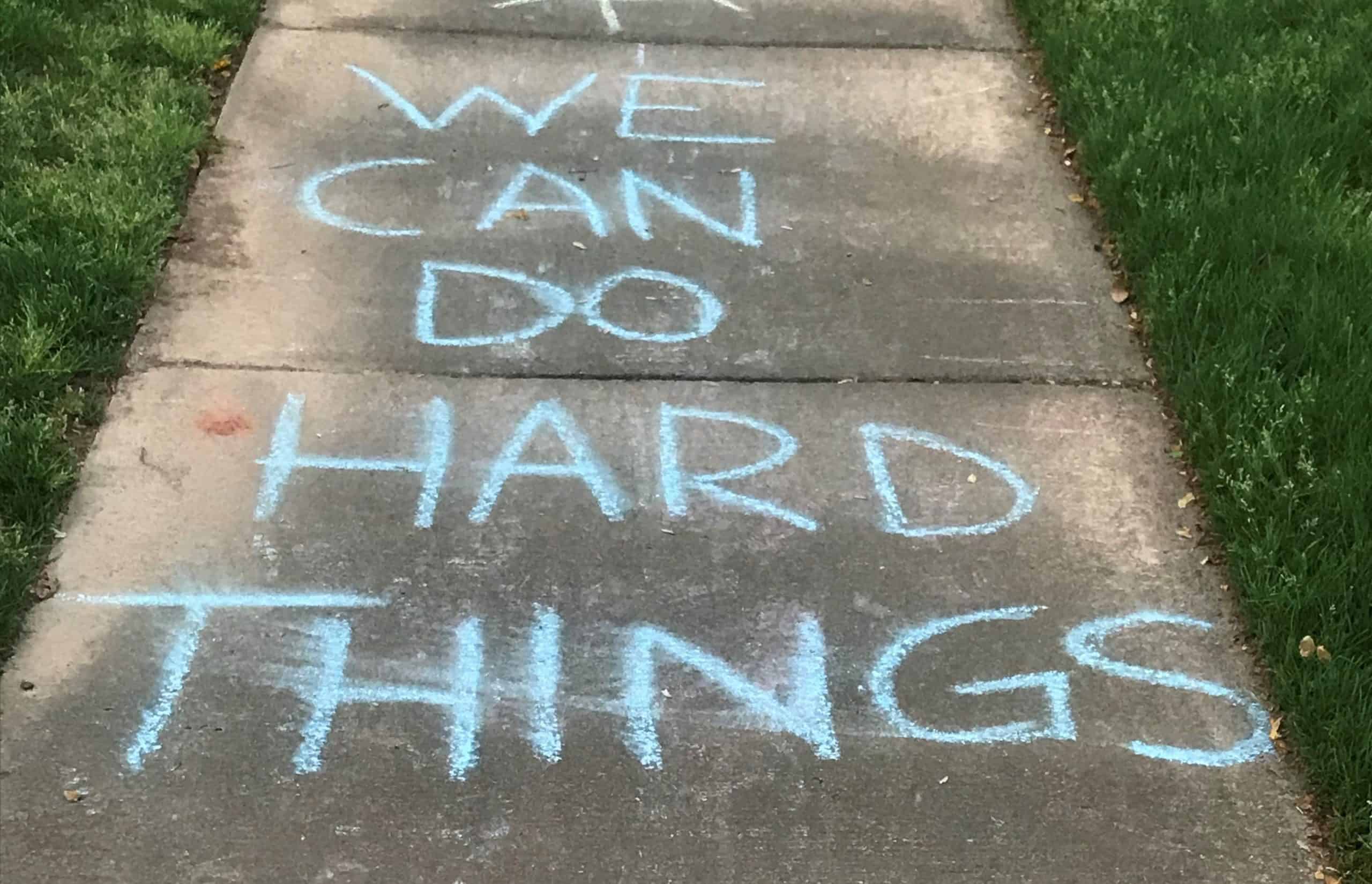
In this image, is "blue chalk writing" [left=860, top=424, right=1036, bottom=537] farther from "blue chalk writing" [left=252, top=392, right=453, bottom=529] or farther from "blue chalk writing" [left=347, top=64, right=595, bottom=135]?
"blue chalk writing" [left=347, top=64, right=595, bottom=135]

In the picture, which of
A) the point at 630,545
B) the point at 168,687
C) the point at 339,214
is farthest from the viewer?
Result: the point at 339,214

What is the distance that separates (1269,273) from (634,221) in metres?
1.76

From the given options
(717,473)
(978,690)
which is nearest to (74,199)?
(717,473)

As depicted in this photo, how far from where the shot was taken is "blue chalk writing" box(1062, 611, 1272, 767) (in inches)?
96.7

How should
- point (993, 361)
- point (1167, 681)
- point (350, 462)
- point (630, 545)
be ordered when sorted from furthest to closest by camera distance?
1. point (993, 361)
2. point (350, 462)
3. point (630, 545)
4. point (1167, 681)

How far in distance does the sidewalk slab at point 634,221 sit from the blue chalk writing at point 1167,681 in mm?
842

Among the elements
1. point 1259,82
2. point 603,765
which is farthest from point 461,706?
point 1259,82

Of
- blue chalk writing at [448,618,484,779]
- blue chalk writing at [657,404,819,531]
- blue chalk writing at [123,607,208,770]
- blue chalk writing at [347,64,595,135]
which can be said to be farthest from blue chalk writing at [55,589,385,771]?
blue chalk writing at [347,64,595,135]

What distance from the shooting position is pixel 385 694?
250 cm

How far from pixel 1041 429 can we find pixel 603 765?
4.66 ft

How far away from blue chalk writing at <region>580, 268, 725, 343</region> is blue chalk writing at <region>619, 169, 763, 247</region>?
22cm

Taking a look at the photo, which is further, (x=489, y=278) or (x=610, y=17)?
→ (x=610, y=17)

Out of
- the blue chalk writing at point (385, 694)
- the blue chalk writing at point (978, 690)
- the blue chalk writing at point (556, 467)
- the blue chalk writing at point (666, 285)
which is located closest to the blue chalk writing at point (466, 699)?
the blue chalk writing at point (385, 694)

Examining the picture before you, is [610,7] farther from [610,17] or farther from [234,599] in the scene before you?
[234,599]
